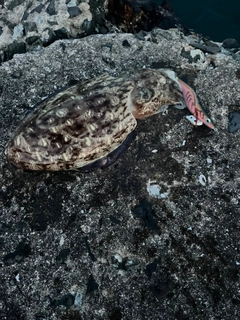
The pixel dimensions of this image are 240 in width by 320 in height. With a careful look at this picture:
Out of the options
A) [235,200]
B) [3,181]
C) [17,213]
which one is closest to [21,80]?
[3,181]

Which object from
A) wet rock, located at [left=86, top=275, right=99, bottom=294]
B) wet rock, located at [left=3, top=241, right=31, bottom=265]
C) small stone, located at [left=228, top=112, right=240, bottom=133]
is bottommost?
wet rock, located at [left=86, top=275, right=99, bottom=294]

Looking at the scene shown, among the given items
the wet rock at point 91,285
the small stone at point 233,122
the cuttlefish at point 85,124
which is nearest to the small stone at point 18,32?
the cuttlefish at point 85,124

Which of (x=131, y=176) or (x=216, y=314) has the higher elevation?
(x=131, y=176)

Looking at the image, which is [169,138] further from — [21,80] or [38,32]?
[38,32]

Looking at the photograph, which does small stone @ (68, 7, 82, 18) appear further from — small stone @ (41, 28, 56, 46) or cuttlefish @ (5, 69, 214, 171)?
cuttlefish @ (5, 69, 214, 171)

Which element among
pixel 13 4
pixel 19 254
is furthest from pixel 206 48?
pixel 19 254

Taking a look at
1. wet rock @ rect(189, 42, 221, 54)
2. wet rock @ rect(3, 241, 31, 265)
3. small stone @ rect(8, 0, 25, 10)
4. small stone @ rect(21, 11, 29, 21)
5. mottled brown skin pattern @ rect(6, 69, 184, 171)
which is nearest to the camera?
wet rock @ rect(3, 241, 31, 265)

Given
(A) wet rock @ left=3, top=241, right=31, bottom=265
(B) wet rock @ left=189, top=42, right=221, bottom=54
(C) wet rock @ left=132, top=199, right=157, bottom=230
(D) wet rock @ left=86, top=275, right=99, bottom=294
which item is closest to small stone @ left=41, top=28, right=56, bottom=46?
(B) wet rock @ left=189, top=42, right=221, bottom=54

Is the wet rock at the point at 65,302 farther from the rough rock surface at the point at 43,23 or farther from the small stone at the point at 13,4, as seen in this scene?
the small stone at the point at 13,4
